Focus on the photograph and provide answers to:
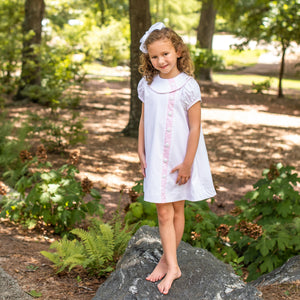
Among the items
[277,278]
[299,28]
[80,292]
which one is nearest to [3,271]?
[80,292]

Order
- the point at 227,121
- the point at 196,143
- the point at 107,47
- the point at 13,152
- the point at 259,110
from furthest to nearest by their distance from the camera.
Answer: the point at 107,47 → the point at 259,110 → the point at 227,121 → the point at 13,152 → the point at 196,143

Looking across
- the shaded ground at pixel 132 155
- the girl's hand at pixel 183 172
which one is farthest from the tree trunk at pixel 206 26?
the girl's hand at pixel 183 172

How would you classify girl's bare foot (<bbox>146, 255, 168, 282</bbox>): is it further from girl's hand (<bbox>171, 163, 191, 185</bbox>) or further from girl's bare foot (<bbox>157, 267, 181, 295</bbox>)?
girl's hand (<bbox>171, 163, 191, 185</bbox>)

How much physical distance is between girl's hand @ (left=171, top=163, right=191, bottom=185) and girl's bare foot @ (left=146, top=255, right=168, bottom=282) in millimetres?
638

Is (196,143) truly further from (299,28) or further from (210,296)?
(299,28)

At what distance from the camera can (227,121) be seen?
11.4m

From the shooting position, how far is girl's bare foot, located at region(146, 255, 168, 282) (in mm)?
2955

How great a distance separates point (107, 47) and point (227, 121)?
14680mm

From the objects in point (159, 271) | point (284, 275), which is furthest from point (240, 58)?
point (159, 271)

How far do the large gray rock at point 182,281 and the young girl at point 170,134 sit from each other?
115 millimetres

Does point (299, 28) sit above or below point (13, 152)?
above

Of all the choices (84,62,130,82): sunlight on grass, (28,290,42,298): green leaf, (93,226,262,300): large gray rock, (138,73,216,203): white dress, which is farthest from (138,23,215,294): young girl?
(84,62,130,82): sunlight on grass

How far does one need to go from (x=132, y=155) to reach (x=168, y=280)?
5308 mm

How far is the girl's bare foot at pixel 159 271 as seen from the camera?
2.96 metres
